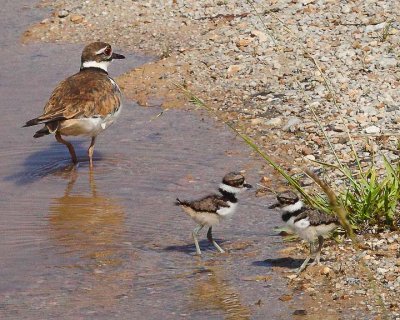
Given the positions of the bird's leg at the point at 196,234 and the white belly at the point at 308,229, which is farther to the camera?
the bird's leg at the point at 196,234

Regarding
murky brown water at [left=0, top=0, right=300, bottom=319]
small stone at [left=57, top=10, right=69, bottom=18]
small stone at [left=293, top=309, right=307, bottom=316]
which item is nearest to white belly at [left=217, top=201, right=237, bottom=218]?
murky brown water at [left=0, top=0, right=300, bottom=319]

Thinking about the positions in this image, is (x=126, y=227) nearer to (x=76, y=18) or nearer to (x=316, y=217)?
(x=316, y=217)

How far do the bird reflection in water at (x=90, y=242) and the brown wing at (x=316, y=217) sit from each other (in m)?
1.49

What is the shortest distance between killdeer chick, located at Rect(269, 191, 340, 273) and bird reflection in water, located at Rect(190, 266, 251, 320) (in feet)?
1.97

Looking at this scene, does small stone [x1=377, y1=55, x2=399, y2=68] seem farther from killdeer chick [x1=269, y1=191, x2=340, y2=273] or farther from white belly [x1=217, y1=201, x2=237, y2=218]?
killdeer chick [x1=269, y1=191, x2=340, y2=273]

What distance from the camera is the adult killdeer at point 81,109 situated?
36.9 feet

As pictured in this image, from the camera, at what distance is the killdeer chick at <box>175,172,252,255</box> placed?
8570 millimetres

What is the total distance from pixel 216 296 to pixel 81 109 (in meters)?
4.20

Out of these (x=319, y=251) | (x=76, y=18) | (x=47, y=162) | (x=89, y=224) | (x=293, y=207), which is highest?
(x=293, y=207)

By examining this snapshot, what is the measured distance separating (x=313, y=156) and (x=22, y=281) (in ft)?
12.0

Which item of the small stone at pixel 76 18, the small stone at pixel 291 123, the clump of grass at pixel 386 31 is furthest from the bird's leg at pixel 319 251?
the small stone at pixel 76 18

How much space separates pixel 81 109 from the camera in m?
11.4

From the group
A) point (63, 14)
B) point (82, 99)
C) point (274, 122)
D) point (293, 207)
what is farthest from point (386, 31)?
point (293, 207)

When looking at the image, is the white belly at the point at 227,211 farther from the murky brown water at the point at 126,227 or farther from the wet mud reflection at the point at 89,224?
the wet mud reflection at the point at 89,224
